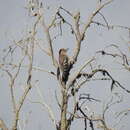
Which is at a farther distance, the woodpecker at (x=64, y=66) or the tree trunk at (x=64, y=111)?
the woodpecker at (x=64, y=66)

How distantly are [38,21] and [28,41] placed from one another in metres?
0.82

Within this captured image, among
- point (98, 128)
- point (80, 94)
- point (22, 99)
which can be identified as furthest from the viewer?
point (98, 128)

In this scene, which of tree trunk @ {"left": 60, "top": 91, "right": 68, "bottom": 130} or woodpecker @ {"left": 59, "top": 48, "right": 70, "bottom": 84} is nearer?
tree trunk @ {"left": 60, "top": 91, "right": 68, "bottom": 130}

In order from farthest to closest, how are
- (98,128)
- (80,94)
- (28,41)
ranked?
(98,128)
(28,41)
(80,94)

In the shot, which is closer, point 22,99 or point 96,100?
point 22,99

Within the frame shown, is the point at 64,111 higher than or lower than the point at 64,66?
lower

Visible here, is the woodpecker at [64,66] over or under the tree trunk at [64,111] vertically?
over

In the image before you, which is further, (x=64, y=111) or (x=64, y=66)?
(x=64, y=66)

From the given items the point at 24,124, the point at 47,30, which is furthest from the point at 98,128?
the point at 47,30

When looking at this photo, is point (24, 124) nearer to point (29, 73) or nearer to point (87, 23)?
point (29, 73)

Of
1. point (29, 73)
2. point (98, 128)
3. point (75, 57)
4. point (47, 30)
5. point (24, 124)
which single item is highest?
point (47, 30)

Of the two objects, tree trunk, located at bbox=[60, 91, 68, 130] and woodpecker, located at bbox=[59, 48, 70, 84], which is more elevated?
woodpecker, located at bbox=[59, 48, 70, 84]

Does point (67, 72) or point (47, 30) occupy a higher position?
point (47, 30)

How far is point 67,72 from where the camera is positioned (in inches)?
280
